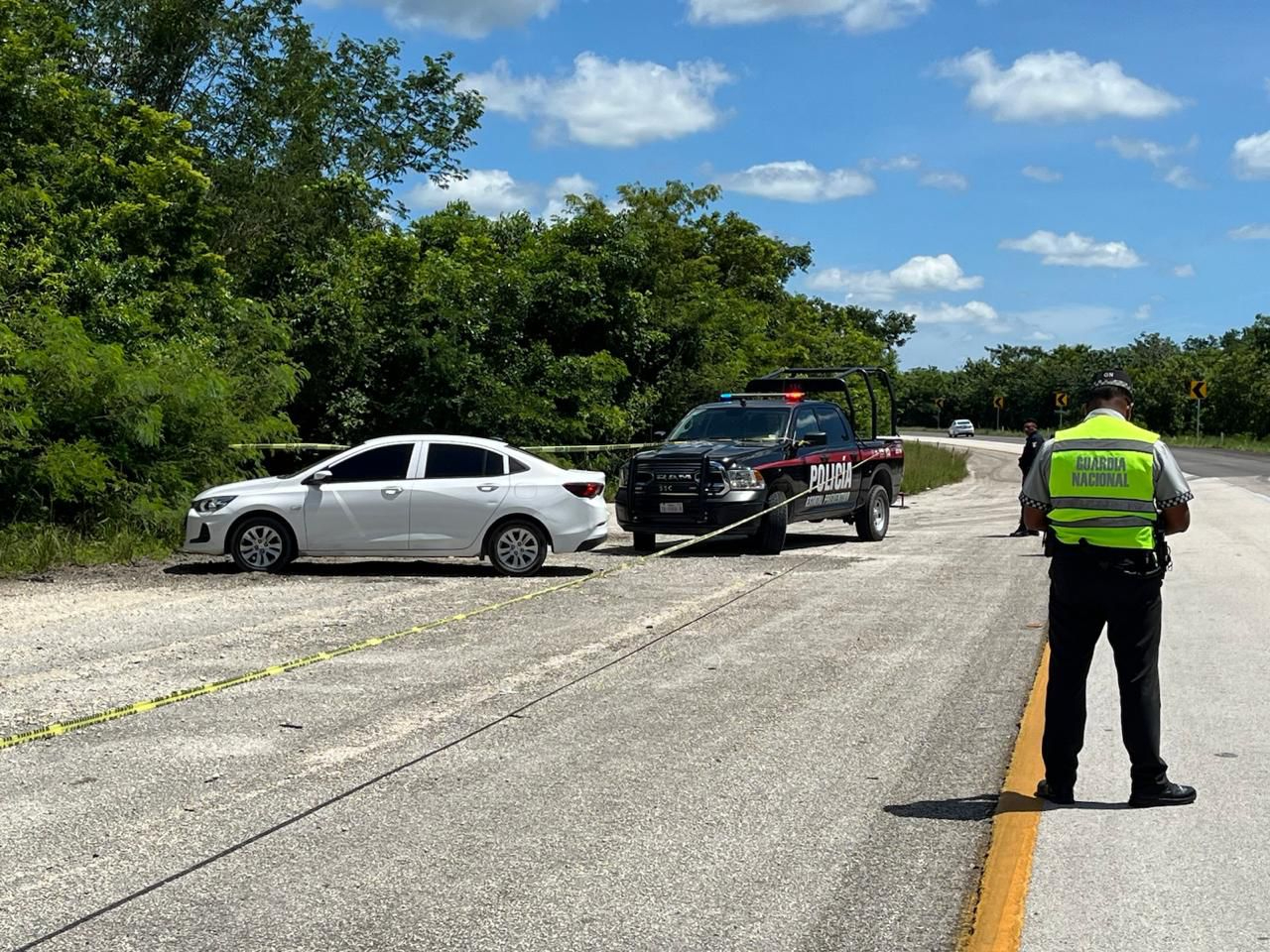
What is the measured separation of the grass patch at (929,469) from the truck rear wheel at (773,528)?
17.7m

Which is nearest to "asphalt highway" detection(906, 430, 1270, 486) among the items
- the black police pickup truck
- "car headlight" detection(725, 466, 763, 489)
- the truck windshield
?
the black police pickup truck

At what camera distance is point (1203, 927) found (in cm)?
459

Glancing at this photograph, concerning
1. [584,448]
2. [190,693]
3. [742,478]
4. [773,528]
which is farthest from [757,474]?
[190,693]

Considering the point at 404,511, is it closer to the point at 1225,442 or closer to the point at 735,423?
the point at 735,423

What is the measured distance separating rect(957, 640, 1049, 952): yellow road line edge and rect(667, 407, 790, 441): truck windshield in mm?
10956

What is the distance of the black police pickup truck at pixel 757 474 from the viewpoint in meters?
17.0

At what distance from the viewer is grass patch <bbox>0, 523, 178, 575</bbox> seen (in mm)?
15016

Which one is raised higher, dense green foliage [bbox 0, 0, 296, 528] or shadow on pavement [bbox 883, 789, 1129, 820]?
dense green foliage [bbox 0, 0, 296, 528]

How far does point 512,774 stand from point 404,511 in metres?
8.56

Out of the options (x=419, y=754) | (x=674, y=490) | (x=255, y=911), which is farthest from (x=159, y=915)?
(x=674, y=490)

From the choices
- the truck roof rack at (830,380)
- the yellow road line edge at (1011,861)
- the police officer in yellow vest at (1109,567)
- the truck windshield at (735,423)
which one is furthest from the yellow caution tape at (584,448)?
the police officer in yellow vest at (1109,567)

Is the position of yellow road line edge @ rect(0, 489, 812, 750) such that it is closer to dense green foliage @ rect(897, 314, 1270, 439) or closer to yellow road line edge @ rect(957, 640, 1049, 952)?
yellow road line edge @ rect(957, 640, 1049, 952)

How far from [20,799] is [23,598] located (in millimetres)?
7407

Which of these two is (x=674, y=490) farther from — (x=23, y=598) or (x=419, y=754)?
(x=419, y=754)
